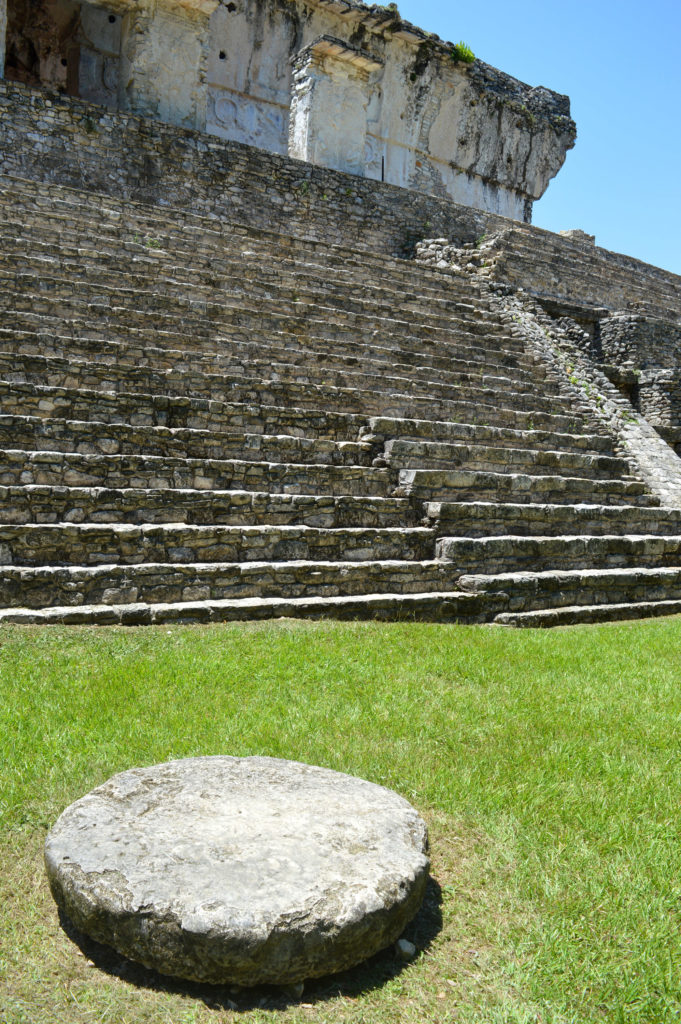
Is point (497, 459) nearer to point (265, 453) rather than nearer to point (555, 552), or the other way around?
point (555, 552)

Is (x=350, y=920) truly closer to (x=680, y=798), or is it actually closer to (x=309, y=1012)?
(x=309, y=1012)

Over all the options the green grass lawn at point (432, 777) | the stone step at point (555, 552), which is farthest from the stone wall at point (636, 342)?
the green grass lawn at point (432, 777)

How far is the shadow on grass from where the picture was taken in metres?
2.23

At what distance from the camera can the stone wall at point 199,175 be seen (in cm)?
1244

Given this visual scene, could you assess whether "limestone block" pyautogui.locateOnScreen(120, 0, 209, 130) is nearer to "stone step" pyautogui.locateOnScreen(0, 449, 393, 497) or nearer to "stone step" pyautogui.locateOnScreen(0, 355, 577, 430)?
"stone step" pyautogui.locateOnScreen(0, 355, 577, 430)

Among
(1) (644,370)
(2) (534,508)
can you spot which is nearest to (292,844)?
(2) (534,508)

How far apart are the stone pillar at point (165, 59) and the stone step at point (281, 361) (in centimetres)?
872

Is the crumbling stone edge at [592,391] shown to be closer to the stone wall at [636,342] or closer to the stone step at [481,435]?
the stone step at [481,435]

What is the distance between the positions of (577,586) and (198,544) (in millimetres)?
4002

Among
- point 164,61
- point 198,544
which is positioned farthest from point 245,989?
point 164,61

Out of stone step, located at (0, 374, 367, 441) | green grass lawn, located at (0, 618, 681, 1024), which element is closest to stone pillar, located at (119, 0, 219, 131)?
stone step, located at (0, 374, 367, 441)

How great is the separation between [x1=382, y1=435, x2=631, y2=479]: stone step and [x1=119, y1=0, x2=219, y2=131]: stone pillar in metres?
10.8

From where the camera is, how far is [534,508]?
27.9ft

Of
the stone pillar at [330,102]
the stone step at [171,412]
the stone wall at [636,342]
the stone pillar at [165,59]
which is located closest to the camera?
the stone step at [171,412]
